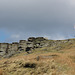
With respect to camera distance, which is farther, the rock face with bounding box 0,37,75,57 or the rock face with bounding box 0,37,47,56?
the rock face with bounding box 0,37,47,56

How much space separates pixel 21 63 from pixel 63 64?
6.64m

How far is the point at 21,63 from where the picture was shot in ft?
62.2

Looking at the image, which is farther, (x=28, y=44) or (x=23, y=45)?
(x=23, y=45)

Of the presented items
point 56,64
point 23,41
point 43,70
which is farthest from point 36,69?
point 23,41

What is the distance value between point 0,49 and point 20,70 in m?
63.5

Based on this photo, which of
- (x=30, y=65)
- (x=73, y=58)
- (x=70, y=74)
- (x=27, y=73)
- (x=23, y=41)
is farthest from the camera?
(x=23, y=41)

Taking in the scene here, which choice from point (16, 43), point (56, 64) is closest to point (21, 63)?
point (56, 64)

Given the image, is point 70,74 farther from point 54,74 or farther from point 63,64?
point 63,64

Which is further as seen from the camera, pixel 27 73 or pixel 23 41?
pixel 23 41

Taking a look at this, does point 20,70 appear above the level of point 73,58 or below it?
below

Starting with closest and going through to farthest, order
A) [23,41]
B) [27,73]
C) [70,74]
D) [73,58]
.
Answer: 1. [70,74]
2. [27,73]
3. [73,58]
4. [23,41]

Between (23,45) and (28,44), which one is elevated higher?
(28,44)

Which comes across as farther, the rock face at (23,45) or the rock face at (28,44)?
the rock face at (23,45)

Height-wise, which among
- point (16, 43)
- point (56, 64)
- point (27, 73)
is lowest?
point (27, 73)
